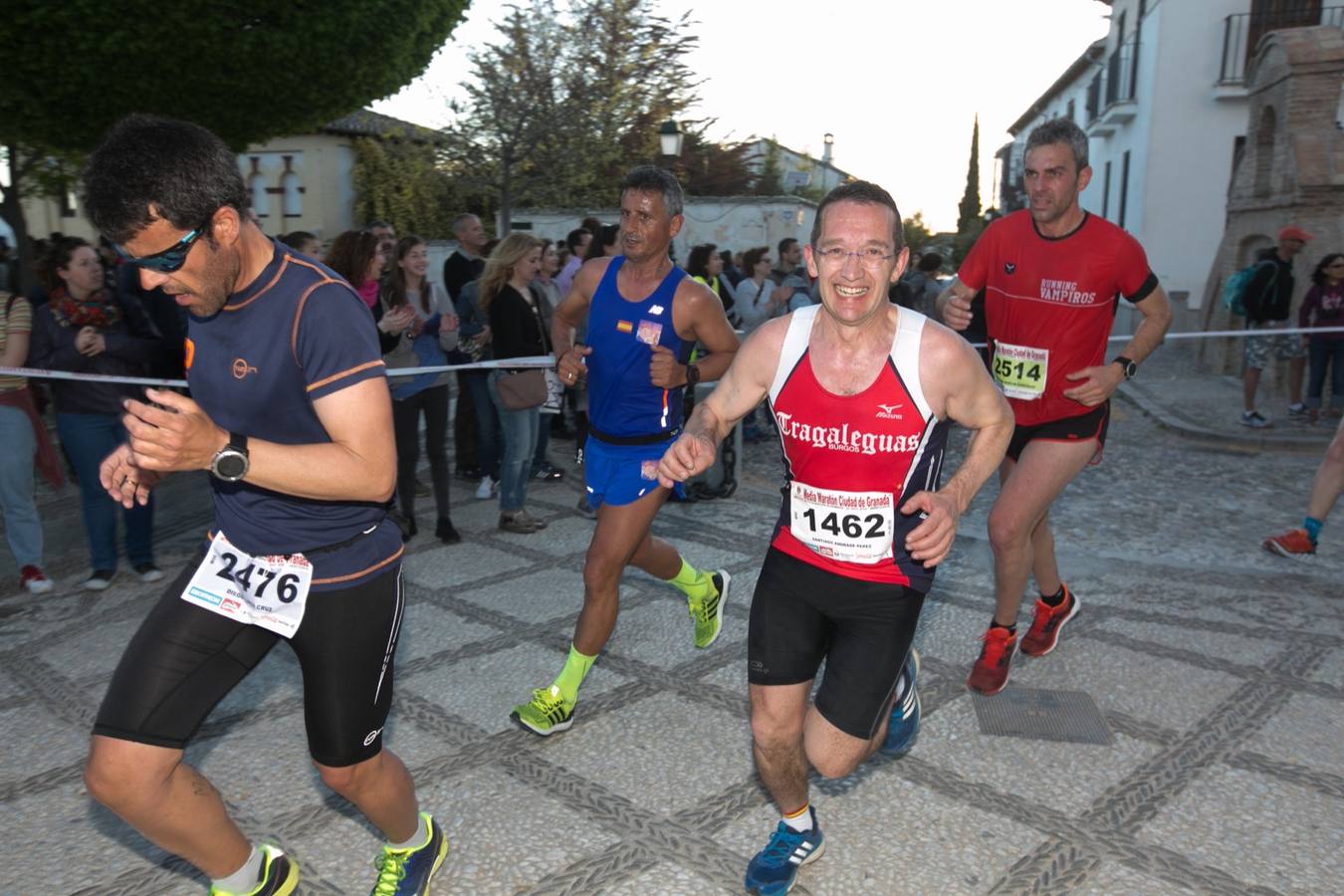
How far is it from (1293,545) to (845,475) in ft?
15.9

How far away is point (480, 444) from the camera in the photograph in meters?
7.93

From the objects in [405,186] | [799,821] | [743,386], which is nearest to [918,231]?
[405,186]

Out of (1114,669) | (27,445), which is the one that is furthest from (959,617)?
(27,445)

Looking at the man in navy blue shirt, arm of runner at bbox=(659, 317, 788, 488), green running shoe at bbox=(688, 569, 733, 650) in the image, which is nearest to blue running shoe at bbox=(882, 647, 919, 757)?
arm of runner at bbox=(659, 317, 788, 488)

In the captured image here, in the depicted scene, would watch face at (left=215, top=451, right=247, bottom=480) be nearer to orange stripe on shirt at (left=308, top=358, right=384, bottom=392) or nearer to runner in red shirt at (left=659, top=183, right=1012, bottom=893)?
orange stripe on shirt at (left=308, top=358, right=384, bottom=392)

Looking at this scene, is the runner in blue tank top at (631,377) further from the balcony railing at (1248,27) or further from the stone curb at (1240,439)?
the balcony railing at (1248,27)

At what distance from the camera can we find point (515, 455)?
22.2 ft

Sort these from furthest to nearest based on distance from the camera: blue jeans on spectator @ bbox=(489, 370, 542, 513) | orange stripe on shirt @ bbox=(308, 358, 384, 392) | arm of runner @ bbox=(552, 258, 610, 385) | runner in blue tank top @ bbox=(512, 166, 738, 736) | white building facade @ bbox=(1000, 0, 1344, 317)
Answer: white building facade @ bbox=(1000, 0, 1344, 317) → blue jeans on spectator @ bbox=(489, 370, 542, 513) → arm of runner @ bbox=(552, 258, 610, 385) → runner in blue tank top @ bbox=(512, 166, 738, 736) → orange stripe on shirt @ bbox=(308, 358, 384, 392)

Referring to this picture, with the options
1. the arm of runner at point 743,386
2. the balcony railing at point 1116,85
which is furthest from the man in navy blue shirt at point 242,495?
the balcony railing at point 1116,85

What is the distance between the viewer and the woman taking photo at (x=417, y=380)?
6.45 metres

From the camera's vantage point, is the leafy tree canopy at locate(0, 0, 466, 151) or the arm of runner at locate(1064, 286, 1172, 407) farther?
the leafy tree canopy at locate(0, 0, 466, 151)

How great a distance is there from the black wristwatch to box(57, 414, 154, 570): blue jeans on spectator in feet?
13.6

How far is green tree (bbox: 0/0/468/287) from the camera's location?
9.16 meters

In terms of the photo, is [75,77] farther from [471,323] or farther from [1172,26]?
[1172,26]
